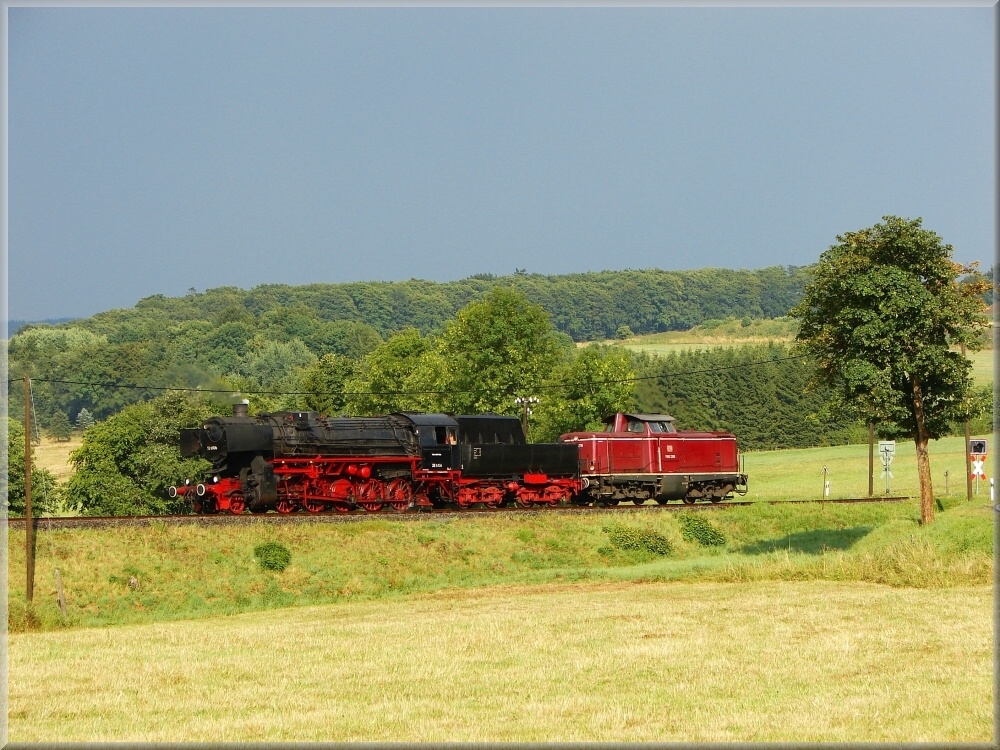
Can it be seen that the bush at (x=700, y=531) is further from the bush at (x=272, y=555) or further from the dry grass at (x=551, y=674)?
the dry grass at (x=551, y=674)

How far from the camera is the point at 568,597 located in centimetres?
3478

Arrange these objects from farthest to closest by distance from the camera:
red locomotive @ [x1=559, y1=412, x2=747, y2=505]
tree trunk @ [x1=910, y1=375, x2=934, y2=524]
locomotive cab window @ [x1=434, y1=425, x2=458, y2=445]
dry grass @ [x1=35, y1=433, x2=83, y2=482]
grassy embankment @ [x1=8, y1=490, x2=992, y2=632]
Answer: dry grass @ [x1=35, y1=433, x2=83, y2=482] < red locomotive @ [x1=559, y1=412, x2=747, y2=505] < locomotive cab window @ [x1=434, y1=425, x2=458, y2=445] < tree trunk @ [x1=910, y1=375, x2=934, y2=524] < grassy embankment @ [x1=8, y1=490, x2=992, y2=632]

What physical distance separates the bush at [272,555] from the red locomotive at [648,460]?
1870 cm

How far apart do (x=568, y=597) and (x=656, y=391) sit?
4444 inches

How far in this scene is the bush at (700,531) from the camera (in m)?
52.4

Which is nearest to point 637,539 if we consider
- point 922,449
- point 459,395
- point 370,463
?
point 370,463

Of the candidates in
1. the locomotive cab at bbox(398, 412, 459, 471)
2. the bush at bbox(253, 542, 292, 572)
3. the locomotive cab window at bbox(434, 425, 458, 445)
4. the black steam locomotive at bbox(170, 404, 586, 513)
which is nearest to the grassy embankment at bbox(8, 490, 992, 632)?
the bush at bbox(253, 542, 292, 572)

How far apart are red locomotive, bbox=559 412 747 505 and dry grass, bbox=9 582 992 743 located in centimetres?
2521

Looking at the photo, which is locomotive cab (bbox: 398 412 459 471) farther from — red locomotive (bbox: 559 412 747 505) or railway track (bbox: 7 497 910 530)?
red locomotive (bbox: 559 412 747 505)

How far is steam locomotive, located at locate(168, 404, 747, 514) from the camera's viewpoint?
4653cm

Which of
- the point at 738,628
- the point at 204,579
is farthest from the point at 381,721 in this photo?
the point at 204,579

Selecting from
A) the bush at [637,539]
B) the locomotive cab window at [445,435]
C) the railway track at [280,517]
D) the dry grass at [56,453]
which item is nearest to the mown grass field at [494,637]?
the bush at [637,539]

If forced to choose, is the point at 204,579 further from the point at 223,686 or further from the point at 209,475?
the point at 223,686

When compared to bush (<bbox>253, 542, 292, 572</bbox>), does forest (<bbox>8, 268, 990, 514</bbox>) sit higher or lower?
higher
